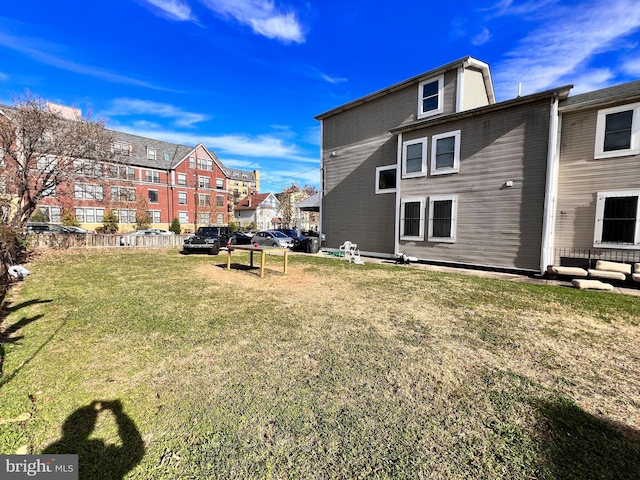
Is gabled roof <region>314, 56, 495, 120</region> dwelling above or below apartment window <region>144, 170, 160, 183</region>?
above

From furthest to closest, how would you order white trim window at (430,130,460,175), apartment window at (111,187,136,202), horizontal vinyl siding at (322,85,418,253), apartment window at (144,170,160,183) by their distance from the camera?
apartment window at (144,170,160,183)
apartment window at (111,187,136,202)
horizontal vinyl siding at (322,85,418,253)
white trim window at (430,130,460,175)

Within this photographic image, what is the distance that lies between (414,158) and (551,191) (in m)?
5.53

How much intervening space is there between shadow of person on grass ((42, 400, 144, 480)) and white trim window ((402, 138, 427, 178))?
13286mm

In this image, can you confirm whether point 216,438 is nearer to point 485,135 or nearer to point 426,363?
point 426,363

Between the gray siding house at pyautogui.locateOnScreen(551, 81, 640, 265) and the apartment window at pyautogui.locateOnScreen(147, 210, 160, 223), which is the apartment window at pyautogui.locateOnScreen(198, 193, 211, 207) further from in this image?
the gray siding house at pyautogui.locateOnScreen(551, 81, 640, 265)

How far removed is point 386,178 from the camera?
1488 centimetres

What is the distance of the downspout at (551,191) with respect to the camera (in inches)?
381

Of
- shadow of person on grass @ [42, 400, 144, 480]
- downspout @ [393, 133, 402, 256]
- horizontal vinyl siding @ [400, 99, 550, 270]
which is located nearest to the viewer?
shadow of person on grass @ [42, 400, 144, 480]

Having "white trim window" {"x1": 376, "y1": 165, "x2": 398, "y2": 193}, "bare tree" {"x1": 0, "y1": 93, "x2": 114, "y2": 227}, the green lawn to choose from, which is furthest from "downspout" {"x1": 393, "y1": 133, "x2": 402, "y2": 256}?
"bare tree" {"x1": 0, "y1": 93, "x2": 114, "y2": 227}

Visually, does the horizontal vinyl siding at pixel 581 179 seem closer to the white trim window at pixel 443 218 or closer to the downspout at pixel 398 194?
the white trim window at pixel 443 218

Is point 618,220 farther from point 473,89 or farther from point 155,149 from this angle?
point 155,149

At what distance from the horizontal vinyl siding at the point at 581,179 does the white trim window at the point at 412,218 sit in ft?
16.3

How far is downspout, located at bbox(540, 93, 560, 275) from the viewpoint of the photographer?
967 cm

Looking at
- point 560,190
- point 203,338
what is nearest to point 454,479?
point 203,338
